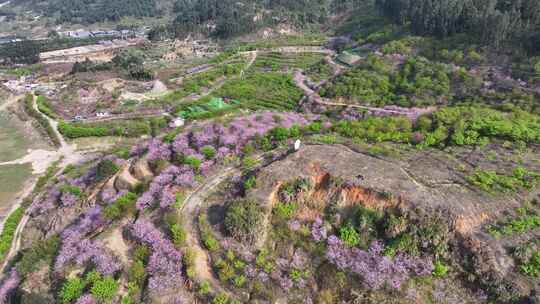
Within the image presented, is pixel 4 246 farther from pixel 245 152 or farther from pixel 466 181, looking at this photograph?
pixel 466 181

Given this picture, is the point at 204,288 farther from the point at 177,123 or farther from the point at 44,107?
the point at 44,107

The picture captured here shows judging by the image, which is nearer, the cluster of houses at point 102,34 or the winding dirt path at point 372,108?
the winding dirt path at point 372,108

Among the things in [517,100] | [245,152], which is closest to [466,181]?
[245,152]

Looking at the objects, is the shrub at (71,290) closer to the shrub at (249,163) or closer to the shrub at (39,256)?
the shrub at (39,256)

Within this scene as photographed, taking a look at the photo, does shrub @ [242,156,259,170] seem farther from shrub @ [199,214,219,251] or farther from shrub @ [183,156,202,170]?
shrub @ [199,214,219,251]

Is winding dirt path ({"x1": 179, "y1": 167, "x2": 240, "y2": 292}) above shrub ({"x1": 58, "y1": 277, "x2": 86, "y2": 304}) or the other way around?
above

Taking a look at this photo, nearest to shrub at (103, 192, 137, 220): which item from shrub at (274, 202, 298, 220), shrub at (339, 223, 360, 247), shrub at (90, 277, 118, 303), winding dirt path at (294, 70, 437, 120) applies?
shrub at (90, 277, 118, 303)

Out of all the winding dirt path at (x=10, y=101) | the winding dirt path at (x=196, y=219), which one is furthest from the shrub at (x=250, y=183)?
the winding dirt path at (x=10, y=101)

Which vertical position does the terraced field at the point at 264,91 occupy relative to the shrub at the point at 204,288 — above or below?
below
